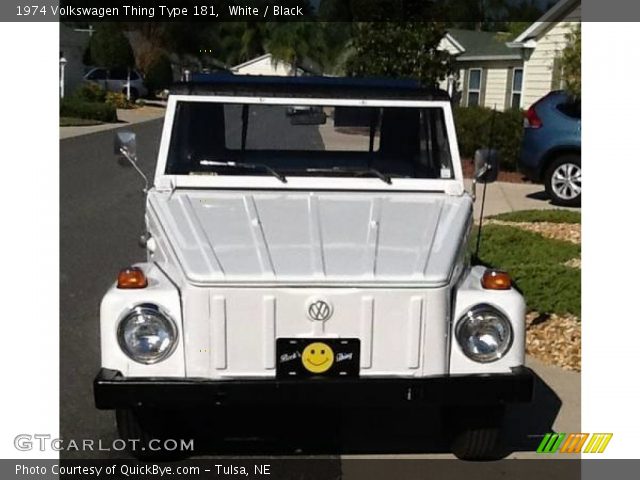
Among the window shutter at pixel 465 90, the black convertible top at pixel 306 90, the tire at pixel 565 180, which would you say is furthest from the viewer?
the window shutter at pixel 465 90

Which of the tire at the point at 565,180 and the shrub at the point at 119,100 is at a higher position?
the shrub at the point at 119,100

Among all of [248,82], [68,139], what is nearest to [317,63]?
[68,139]

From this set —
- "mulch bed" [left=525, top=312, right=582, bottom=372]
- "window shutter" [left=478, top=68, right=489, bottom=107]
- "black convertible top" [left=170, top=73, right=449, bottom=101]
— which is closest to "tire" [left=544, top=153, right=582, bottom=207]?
"mulch bed" [left=525, top=312, right=582, bottom=372]

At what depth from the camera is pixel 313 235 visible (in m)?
4.07

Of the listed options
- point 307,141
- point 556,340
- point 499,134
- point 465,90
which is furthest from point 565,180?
point 465,90

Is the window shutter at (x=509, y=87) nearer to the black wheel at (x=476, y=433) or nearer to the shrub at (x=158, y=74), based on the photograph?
the shrub at (x=158, y=74)

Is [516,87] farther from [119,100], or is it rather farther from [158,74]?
[158,74]

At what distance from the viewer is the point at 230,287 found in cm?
363

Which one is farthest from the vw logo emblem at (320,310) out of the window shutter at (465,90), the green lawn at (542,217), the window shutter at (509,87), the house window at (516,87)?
the window shutter at (465,90)

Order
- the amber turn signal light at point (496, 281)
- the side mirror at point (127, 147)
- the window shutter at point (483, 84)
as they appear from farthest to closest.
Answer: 1. the window shutter at point (483, 84)
2. the side mirror at point (127, 147)
3. the amber turn signal light at point (496, 281)

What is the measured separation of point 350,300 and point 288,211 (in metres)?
0.86

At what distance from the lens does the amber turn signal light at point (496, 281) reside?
12.8ft

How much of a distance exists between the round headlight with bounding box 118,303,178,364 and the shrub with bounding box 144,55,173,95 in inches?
1450
